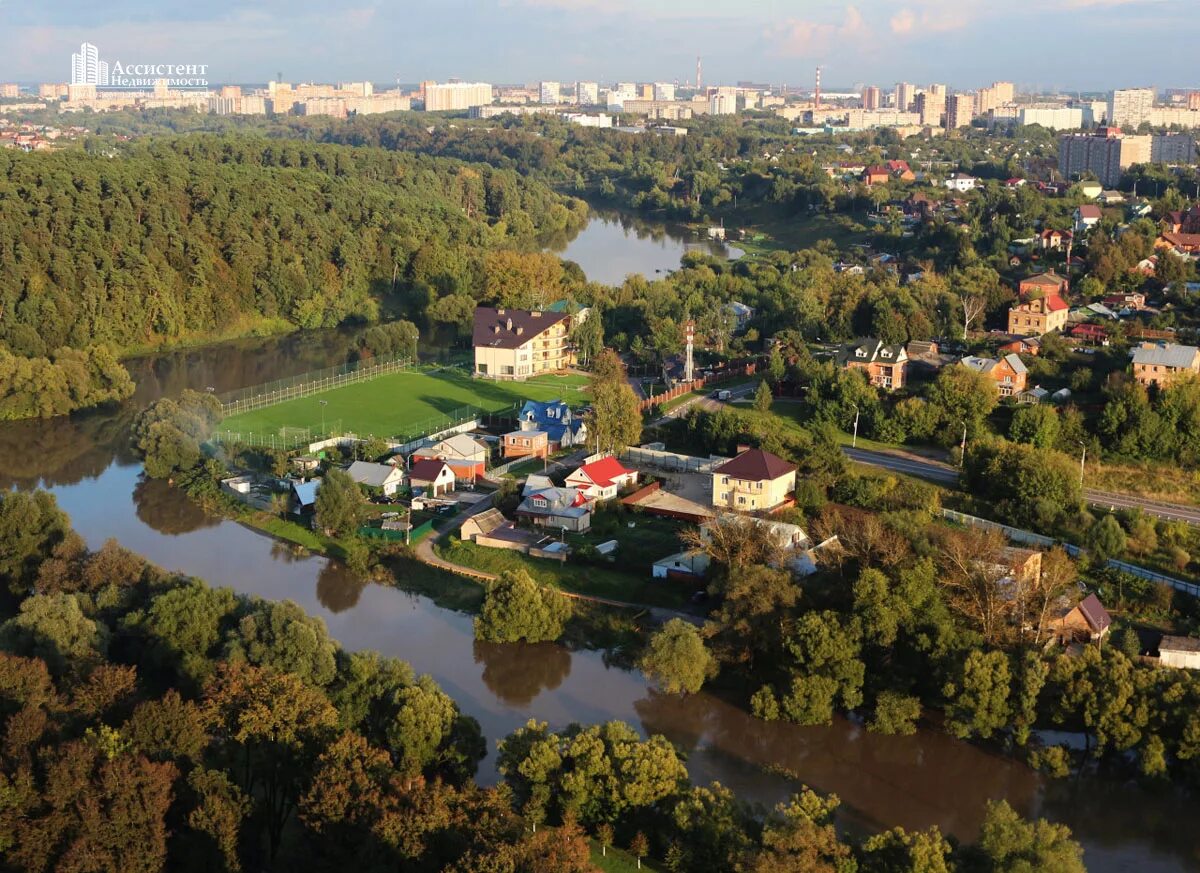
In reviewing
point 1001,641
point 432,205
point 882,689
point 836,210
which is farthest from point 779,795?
point 836,210

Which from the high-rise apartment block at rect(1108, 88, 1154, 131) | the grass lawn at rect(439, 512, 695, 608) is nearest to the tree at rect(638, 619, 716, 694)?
the grass lawn at rect(439, 512, 695, 608)

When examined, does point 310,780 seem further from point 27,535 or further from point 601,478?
point 601,478

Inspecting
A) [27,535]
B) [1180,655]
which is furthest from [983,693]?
[27,535]

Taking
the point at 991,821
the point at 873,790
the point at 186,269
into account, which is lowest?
the point at 873,790

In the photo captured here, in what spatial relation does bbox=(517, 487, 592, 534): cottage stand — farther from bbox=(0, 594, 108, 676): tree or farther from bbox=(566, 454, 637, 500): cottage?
bbox=(0, 594, 108, 676): tree

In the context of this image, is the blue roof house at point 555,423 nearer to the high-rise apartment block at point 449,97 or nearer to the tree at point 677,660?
the tree at point 677,660

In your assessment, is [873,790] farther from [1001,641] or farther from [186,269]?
[186,269]

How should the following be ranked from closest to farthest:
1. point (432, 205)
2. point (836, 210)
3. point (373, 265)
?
point (373, 265)
point (432, 205)
point (836, 210)
